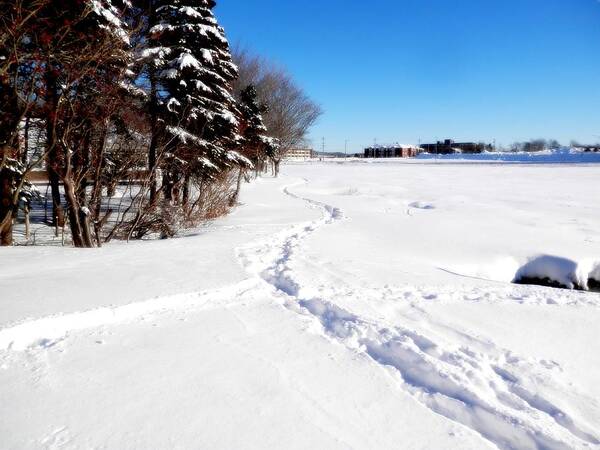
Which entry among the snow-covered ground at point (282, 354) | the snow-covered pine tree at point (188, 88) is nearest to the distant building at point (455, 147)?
the snow-covered pine tree at point (188, 88)

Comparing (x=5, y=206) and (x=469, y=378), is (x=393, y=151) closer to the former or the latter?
(x=5, y=206)

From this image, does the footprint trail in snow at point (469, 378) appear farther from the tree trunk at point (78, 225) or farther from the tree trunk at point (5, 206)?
the tree trunk at point (5, 206)

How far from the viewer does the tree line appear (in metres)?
6.52

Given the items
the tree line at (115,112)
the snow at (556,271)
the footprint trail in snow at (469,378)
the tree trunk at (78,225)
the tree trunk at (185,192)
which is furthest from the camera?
the tree trunk at (185,192)

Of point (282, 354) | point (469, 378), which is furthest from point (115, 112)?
point (469, 378)

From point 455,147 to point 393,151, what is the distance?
17.6 meters

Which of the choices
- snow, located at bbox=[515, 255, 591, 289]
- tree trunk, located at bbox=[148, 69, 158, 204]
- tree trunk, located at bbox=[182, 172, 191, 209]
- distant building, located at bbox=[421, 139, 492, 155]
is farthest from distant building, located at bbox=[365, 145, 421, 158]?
snow, located at bbox=[515, 255, 591, 289]

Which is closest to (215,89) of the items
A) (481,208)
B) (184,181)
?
(184,181)

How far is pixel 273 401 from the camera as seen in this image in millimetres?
2562

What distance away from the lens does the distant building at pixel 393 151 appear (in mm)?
116375

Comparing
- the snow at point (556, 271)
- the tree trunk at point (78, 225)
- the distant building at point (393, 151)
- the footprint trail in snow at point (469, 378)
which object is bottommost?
the snow at point (556, 271)

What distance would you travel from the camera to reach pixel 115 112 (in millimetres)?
7836

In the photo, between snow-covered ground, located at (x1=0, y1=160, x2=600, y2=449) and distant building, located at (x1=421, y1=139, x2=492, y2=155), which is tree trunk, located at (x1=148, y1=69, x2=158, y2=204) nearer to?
snow-covered ground, located at (x1=0, y1=160, x2=600, y2=449)

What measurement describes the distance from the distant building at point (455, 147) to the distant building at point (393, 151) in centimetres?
551
